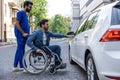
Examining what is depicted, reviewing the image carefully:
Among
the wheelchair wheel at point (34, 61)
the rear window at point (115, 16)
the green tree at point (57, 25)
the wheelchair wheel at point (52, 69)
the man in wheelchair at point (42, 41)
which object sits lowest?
the wheelchair wheel at point (52, 69)

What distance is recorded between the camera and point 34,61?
7.91 meters

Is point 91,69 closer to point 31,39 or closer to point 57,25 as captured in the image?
point 31,39

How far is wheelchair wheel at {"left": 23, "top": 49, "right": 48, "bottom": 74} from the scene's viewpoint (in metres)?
7.80

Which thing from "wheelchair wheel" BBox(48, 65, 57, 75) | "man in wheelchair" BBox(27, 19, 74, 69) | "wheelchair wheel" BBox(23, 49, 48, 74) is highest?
"man in wheelchair" BBox(27, 19, 74, 69)

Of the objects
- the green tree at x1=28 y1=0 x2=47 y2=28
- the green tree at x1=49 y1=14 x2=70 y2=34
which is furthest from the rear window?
the green tree at x1=49 y1=14 x2=70 y2=34

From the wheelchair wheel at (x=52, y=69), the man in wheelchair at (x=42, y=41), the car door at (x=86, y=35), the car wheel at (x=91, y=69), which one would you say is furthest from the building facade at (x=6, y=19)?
the car wheel at (x=91, y=69)

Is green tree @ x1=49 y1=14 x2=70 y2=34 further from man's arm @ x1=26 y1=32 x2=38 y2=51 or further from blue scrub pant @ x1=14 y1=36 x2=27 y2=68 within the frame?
man's arm @ x1=26 y1=32 x2=38 y2=51

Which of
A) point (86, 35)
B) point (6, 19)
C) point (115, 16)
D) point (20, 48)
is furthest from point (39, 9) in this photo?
point (115, 16)

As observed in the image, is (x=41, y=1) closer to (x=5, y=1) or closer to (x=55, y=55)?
(x=5, y=1)

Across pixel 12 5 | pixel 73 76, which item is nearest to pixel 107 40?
pixel 73 76

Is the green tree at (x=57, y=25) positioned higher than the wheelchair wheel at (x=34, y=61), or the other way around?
the green tree at (x=57, y=25)

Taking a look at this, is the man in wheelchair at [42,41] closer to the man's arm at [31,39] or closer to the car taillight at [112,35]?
the man's arm at [31,39]

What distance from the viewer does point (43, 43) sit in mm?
8047

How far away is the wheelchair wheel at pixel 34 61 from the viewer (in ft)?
25.6
